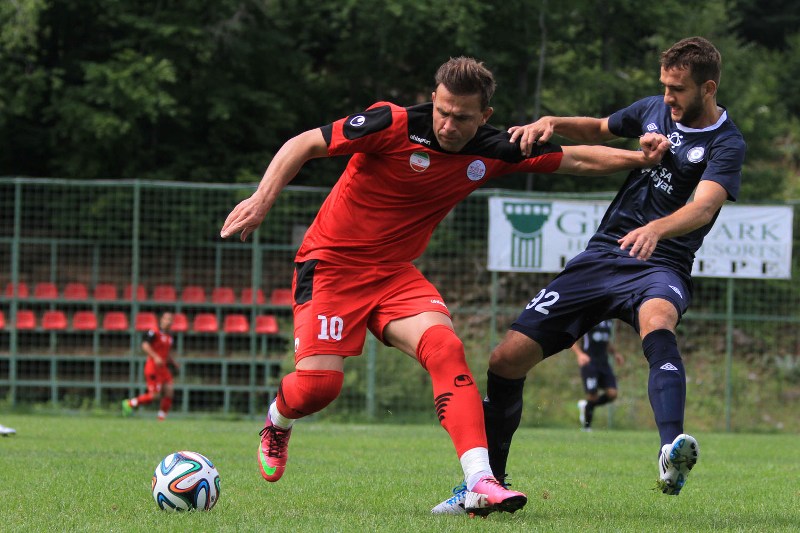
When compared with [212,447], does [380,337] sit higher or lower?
higher

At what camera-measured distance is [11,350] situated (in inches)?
749

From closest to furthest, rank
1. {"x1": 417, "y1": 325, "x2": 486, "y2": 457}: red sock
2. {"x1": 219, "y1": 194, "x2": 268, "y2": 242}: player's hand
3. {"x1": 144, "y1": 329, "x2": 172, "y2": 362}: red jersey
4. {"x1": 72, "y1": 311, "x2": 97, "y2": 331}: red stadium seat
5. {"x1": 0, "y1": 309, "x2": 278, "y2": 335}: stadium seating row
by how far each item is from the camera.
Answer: {"x1": 219, "y1": 194, "x2": 268, "y2": 242}: player's hand
{"x1": 417, "y1": 325, "x2": 486, "y2": 457}: red sock
{"x1": 144, "y1": 329, "x2": 172, "y2": 362}: red jersey
{"x1": 0, "y1": 309, "x2": 278, "y2": 335}: stadium seating row
{"x1": 72, "y1": 311, "x2": 97, "y2": 331}: red stadium seat

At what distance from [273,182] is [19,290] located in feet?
48.1

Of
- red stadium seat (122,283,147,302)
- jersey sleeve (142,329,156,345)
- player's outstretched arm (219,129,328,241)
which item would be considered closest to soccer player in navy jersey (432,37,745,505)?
player's outstretched arm (219,129,328,241)

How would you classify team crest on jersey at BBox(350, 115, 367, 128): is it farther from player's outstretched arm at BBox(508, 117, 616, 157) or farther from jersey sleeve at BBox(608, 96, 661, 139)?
jersey sleeve at BBox(608, 96, 661, 139)

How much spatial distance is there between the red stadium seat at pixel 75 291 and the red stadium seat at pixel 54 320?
0.31 metres

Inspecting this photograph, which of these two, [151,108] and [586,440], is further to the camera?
[151,108]

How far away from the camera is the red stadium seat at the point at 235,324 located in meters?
19.1

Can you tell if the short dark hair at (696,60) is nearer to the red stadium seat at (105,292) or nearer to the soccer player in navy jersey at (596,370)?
the soccer player in navy jersey at (596,370)

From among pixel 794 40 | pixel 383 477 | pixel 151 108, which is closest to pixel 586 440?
pixel 383 477

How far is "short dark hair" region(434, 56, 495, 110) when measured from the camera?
227 inches

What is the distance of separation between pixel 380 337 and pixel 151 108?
1787 centimetres

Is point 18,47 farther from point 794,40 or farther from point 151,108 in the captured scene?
point 794,40

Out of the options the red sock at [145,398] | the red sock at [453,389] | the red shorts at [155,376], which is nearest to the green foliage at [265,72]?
the red shorts at [155,376]
